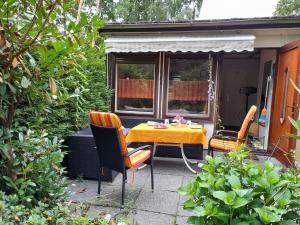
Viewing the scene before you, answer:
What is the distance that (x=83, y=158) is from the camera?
12.6 feet

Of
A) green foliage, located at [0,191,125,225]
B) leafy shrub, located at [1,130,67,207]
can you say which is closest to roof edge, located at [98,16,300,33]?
leafy shrub, located at [1,130,67,207]

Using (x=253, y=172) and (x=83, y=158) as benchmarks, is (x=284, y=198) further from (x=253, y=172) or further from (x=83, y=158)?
(x=83, y=158)

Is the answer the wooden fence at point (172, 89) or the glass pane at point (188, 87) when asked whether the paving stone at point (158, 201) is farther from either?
the wooden fence at point (172, 89)

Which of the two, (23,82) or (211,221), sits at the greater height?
(23,82)

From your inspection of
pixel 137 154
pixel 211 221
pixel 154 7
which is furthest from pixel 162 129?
pixel 154 7

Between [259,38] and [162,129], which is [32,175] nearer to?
[162,129]

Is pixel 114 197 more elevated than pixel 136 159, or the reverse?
pixel 136 159

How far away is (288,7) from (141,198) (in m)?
13.5

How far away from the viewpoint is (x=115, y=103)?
645cm

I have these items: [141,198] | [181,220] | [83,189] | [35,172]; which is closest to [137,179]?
[141,198]

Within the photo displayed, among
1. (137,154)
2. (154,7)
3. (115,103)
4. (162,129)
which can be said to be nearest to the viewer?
(137,154)

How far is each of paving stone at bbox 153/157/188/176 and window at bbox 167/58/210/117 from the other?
1376mm

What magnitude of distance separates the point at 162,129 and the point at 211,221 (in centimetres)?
287

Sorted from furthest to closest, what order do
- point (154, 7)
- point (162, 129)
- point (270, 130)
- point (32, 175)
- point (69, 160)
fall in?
point (154, 7) < point (270, 130) < point (162, 129) < point (69, 160) < point (32, 175)
